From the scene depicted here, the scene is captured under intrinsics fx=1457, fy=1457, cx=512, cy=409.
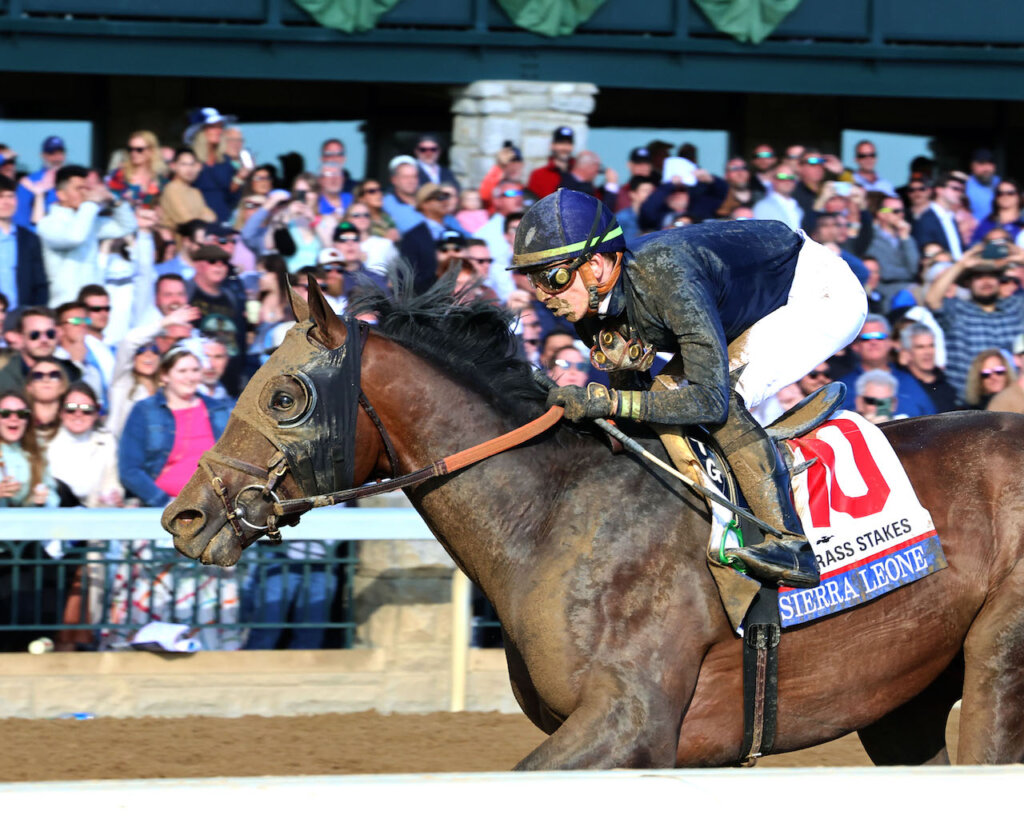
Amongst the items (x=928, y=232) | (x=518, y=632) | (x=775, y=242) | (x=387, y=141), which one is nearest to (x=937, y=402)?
(x=928, y=232)

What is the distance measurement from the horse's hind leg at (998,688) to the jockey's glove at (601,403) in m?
1.10

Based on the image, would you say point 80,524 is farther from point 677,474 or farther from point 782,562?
point 782,562

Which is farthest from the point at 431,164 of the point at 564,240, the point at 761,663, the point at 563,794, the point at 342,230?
the point at 563,794

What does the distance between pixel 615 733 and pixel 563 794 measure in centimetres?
83

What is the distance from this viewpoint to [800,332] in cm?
390

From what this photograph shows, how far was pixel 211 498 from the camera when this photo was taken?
3.58 meters

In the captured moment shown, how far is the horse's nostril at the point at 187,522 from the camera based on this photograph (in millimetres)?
3578

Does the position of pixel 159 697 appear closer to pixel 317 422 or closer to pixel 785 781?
pixel 317 422

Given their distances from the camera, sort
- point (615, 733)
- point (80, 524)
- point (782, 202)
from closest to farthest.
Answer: point (615, 733)
point (80, 524)
point (782, 202)

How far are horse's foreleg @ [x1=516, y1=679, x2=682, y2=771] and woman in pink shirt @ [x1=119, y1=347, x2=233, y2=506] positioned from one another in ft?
10.4

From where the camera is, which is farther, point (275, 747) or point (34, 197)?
point (34, 197)

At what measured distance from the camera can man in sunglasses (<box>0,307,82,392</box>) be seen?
6355 millimetres

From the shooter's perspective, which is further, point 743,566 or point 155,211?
point 155,211

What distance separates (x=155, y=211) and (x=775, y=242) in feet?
16.7
